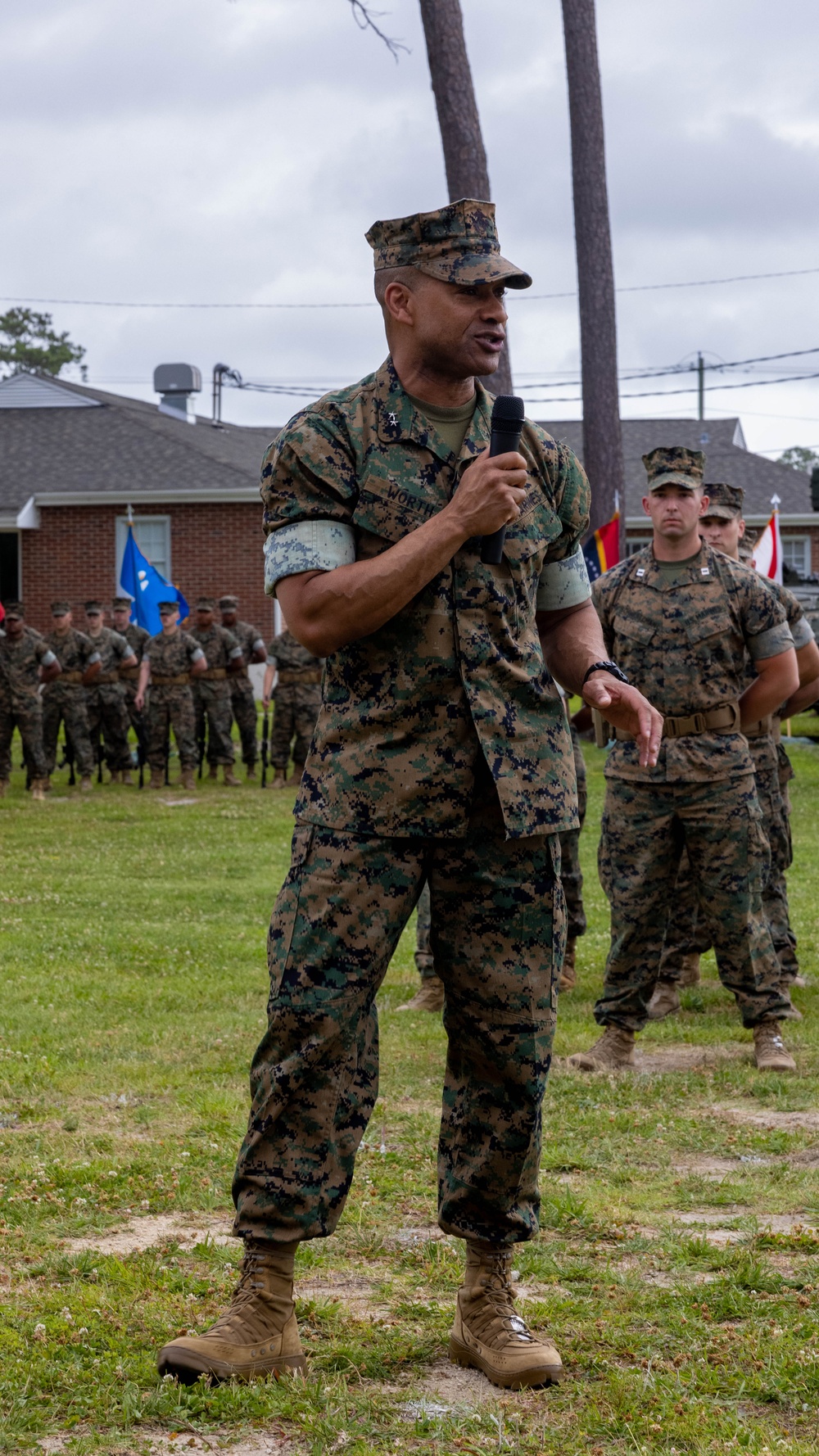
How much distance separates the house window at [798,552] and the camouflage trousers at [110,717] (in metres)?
16.6

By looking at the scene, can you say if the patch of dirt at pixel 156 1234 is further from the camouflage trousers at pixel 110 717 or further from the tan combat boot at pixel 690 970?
the camouflage trousers at pixel 110 717

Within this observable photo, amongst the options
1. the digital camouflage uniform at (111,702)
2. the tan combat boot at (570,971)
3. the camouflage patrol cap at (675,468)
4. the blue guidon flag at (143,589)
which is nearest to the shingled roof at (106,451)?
the blue guidon flag at (143,589)

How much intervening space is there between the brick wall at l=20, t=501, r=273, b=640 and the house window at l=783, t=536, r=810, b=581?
11172 millimetres

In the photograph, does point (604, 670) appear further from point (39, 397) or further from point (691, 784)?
point (39, 397)

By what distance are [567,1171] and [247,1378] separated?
2094 millimetres

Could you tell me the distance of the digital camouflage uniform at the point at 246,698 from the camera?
74.5ft

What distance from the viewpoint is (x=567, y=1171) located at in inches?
215

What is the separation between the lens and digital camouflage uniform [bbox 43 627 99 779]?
841 inches

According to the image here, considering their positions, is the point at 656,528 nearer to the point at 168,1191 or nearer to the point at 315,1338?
the point at 168,1191

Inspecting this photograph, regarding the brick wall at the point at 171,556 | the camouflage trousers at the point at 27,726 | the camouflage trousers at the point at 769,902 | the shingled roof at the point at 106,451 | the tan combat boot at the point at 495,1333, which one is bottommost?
the tan combat boot at the point at 495,1333

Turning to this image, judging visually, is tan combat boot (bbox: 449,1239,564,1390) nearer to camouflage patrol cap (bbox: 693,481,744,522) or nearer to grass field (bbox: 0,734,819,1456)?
grass field (bbox: 0,734,819,1456)

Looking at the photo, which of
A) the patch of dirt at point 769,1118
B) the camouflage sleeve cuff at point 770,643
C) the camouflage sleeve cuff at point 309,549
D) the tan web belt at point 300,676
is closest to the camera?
the camouflage sleeve cuff at point 309,549

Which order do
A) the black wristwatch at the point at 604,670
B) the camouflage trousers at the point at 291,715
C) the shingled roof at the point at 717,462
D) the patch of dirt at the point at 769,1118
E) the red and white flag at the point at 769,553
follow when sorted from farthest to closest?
the shingled roof at the point at 717,462, the camouflage trousers at the point at 291,715, the red and white flag at the point at 769,553, the patch of dirt at the point at 769,1118, the black wristwatch at the point at 604,670

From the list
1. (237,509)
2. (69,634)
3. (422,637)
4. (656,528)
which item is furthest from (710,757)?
(237,509)
